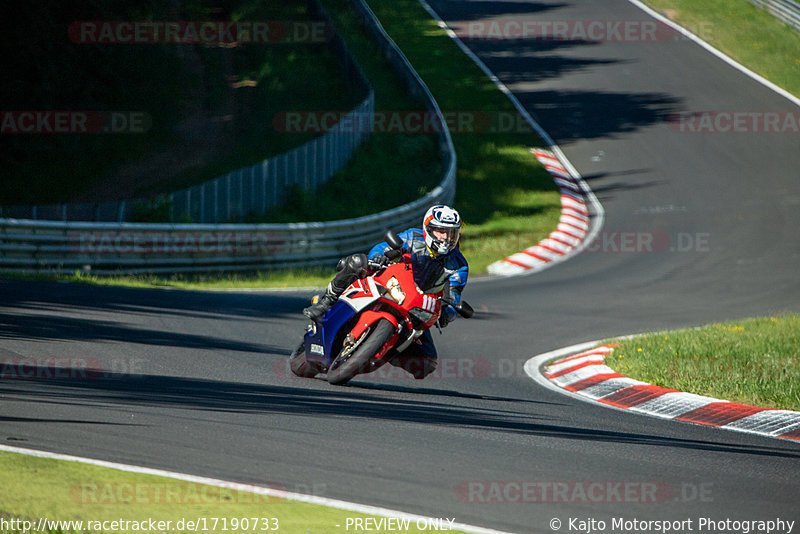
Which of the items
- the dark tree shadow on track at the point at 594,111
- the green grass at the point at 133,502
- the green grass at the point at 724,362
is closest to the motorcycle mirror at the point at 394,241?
the green grass at the point at 133,502

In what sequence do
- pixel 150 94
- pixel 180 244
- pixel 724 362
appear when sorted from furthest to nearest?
1. pixel 150 94
2. pixel 180 244
3. pixel 724 362

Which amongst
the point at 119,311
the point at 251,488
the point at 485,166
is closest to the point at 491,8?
the point at 485,166

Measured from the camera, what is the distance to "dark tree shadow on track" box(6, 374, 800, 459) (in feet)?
24.0

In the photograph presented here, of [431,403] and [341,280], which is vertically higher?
[341,280]

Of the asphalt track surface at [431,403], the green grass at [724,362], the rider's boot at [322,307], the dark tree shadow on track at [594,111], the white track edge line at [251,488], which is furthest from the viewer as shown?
the dark tree shadow on track at [594,111]

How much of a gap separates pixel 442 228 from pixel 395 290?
0.67m

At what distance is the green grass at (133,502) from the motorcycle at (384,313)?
2.78 meters

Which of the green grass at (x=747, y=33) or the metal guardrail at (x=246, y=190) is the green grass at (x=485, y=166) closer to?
the metal guardrail at (x=246, y=190)

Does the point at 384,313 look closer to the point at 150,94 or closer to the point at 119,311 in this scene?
the point at 119,311

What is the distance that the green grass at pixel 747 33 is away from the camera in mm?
38031

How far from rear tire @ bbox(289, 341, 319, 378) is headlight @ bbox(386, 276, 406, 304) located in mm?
1289

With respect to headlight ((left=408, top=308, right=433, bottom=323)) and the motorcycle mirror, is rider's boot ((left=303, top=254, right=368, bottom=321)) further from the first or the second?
headlight ((left=408, top=308, right=433, bottom=323))

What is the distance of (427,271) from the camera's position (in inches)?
325

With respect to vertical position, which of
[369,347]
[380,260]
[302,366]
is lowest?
[302,366]
